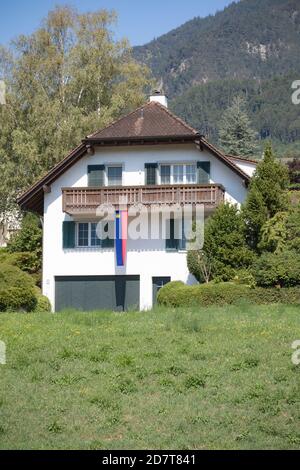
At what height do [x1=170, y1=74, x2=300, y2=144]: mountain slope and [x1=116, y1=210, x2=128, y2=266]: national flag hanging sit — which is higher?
[x1=170, y1=74, x2=300, y2=144]: mountain slope

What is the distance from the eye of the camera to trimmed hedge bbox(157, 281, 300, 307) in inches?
1129

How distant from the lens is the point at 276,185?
32031mm

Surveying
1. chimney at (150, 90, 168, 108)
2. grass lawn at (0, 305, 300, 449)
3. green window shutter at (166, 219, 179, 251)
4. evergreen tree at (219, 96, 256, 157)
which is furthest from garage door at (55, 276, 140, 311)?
evergreen tree at (219, 96, 256, 157)

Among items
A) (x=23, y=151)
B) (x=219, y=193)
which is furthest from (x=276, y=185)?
(x=23, y=151)

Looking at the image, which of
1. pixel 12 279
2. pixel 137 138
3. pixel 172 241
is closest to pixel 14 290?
pixel 12 279

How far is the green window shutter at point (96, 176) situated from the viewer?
35781 mm

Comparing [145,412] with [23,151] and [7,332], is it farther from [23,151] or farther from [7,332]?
[23,151]

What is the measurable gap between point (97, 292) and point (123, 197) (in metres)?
4.34

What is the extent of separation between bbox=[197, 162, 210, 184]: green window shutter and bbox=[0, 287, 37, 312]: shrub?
9.69 meters

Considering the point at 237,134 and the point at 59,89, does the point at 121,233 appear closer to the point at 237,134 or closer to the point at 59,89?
the point at 59,89

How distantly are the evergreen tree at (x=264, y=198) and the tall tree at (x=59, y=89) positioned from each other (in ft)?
50.4

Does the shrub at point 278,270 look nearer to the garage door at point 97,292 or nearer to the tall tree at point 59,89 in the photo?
the garage door at point 97,292

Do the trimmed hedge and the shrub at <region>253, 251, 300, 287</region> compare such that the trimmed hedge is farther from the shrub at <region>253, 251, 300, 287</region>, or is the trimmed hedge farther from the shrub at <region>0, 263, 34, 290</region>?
the shrub at <region>0, 263, 34, 290</region>

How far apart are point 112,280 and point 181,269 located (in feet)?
10.2
